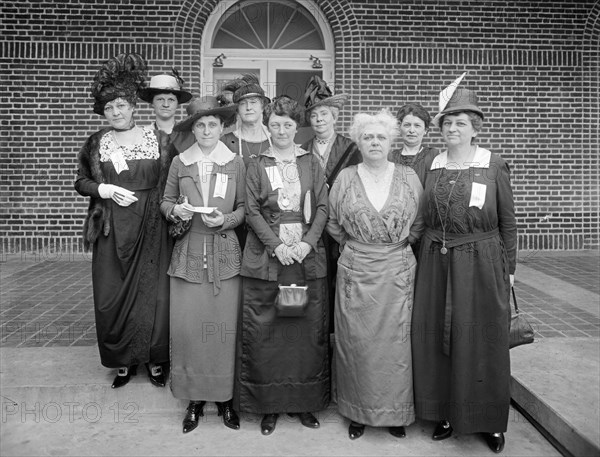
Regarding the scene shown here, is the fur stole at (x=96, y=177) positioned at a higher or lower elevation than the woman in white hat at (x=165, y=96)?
lower

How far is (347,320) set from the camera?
3648 millimetres

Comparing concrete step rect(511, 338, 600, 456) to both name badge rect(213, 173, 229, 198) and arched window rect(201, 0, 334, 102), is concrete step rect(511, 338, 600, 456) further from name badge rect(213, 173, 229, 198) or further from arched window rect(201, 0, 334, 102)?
arched window rect(201, 0, 334, 102)

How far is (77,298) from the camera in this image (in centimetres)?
640

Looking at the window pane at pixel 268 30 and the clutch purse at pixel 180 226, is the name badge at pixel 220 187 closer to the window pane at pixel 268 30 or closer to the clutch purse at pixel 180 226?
the clutch purse at pixel 180 226

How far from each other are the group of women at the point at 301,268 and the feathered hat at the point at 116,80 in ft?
0.05

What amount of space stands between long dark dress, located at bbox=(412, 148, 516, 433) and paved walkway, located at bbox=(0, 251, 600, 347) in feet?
6.20

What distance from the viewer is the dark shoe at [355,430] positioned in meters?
3.68

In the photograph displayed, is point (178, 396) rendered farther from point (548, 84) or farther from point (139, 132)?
point (548, 84)

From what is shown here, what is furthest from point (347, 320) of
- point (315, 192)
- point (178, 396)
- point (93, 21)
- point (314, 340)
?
point (93, 21)

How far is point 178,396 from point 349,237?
145cm

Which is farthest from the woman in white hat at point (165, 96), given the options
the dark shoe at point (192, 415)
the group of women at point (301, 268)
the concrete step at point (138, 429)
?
the dark shoe at point (192, 415)

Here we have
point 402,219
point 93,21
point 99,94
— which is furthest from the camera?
point 93,21

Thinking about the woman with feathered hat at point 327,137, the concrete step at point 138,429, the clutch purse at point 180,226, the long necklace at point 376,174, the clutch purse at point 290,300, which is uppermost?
the woman with feathered hat at point 327,137

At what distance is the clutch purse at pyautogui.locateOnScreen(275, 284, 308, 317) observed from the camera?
3.62 metres
